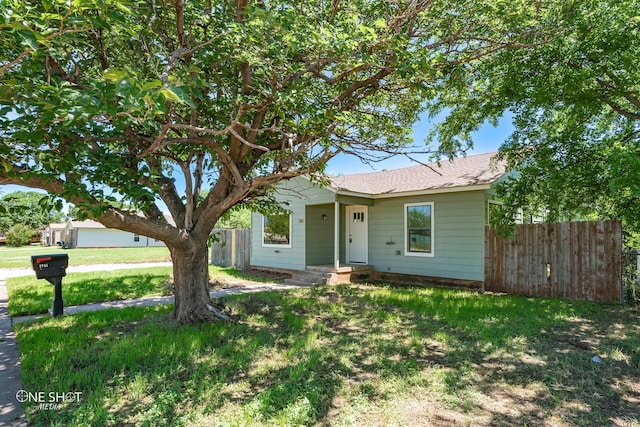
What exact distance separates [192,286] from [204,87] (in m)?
3.05

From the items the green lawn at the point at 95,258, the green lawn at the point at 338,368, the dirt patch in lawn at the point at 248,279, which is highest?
the green lawn at the point at 338,368

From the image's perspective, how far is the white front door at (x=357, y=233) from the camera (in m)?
12.1

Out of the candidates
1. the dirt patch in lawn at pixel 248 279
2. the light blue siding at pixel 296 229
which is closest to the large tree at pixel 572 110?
the light blue siding at pixel 296 229

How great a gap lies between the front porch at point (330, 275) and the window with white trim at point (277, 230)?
1.43 meters

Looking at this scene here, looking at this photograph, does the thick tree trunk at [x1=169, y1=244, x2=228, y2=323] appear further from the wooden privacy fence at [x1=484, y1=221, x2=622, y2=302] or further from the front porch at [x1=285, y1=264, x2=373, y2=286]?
the wooden privacy fence at [x1=484, y1=221, x2=622, y2=302]

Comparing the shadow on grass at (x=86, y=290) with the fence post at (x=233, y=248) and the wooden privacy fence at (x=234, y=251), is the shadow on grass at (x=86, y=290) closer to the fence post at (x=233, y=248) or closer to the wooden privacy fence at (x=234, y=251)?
the wooden privacy fence at (x=234, y=251)

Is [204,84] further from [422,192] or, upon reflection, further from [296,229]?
[296,229]

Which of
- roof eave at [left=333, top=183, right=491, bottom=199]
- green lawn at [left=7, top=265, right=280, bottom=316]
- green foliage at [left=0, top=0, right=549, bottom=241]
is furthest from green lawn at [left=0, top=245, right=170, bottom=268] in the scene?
green foliage at [left=0, top=0, right=549, bottom=241]

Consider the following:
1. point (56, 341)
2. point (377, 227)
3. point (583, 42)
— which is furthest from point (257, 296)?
point (583, 42)

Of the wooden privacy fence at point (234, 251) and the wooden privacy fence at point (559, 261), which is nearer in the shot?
the wooden privacy fence at point (559, 261)

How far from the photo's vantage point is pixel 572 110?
7.85m

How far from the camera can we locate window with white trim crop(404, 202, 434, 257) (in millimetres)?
10352

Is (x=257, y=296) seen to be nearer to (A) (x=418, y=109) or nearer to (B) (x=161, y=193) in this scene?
(B) (x=161, y=193)

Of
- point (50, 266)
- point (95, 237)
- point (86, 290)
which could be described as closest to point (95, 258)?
point (86, 290)
